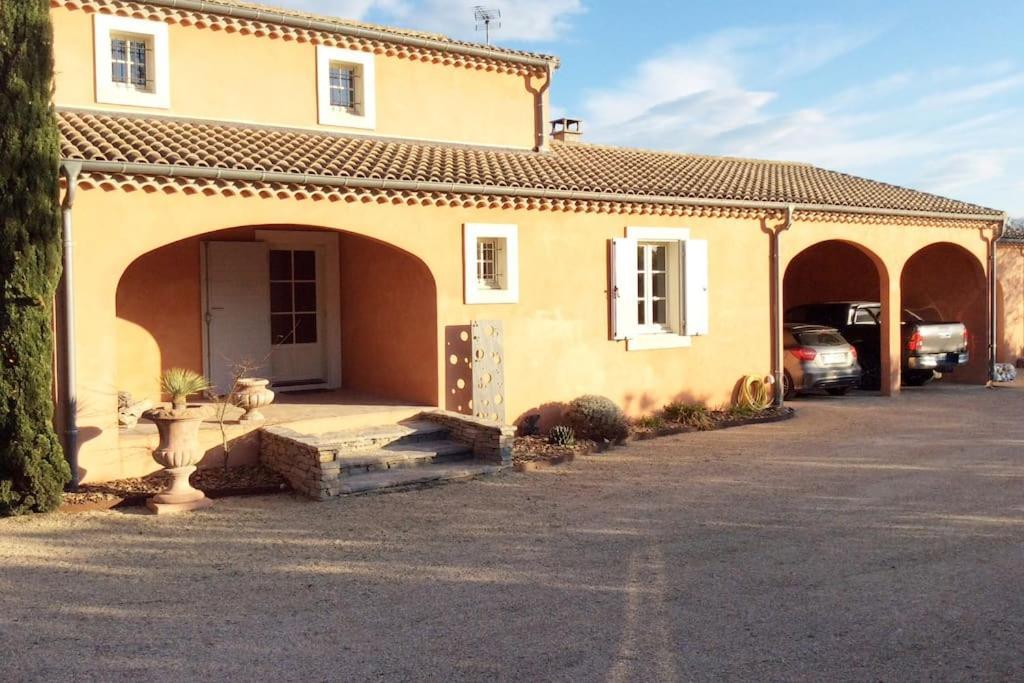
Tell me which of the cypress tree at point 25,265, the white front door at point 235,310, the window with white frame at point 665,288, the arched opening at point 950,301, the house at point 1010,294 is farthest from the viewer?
the house at point 1010,294

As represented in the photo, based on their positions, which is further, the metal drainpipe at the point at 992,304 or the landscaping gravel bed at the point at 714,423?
the metal drainpipe at the point at 992,304

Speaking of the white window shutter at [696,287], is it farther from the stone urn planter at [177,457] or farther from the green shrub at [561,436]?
the stone urn planter at [177,457]

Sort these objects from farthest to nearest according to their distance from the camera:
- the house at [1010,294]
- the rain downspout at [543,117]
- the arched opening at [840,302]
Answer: the house at [1010,294] → the arched opening at [840,302] → the rain downspout at [543,117]

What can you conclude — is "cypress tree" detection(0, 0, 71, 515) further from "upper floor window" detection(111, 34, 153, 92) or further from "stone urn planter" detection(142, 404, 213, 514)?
"upper floor window" detection(111, 34, 153, 92)

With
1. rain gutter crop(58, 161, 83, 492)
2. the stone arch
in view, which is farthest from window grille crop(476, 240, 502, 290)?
the stone arch

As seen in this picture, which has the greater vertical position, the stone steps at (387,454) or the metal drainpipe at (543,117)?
the metal drainpipe at (543,117)

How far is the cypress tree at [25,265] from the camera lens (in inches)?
303

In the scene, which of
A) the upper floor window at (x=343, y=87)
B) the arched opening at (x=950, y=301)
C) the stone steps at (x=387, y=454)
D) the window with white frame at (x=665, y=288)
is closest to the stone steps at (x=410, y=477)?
the stone steps at (x=387, y=454)

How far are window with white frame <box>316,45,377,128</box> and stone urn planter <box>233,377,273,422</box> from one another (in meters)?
4.46

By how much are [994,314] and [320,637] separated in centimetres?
1558

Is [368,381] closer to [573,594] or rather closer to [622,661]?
[573,594]

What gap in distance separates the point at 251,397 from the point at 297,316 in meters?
3.29

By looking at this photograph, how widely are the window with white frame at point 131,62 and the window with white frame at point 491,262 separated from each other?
4.23 metres

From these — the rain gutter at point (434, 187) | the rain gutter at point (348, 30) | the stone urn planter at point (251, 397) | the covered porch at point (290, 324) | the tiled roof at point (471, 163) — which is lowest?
the stone urn planter at point (251, 397)
